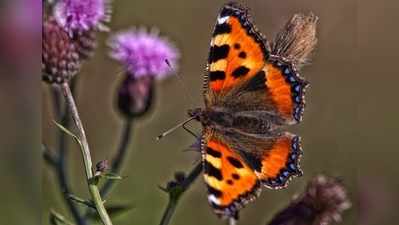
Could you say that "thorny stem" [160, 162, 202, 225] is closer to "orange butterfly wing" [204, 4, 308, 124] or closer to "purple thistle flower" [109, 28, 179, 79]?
"orange butterfly wing" [204, 4, 308, 124]

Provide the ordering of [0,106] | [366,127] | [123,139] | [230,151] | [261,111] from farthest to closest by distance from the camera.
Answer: [366,127]
[123,139]
[261,111]
[230,151]
[0,106]

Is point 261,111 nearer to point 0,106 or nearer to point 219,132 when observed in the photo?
point 219,132

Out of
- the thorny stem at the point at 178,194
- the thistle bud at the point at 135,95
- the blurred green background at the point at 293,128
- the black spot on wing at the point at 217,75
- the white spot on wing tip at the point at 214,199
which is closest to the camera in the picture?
the white spot on wing tip at the point at 214,199

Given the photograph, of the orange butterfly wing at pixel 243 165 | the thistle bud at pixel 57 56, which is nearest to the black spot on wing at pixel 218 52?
the orange butterfly wing at pixel 243 165

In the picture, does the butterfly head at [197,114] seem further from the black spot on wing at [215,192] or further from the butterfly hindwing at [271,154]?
the black spot on wing at [215,192]

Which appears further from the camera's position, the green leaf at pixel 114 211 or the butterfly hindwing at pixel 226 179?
the green leaf at pixel 114 211

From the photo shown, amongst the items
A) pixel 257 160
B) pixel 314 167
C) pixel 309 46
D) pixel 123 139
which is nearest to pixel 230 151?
pixel 257 160

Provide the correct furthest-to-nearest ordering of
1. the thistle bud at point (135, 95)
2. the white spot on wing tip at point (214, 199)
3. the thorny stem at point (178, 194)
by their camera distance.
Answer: the thistle bud at point (135, 95), the thorny stem at point (178, 194), the white spot on wing tip at point (214, 199)
